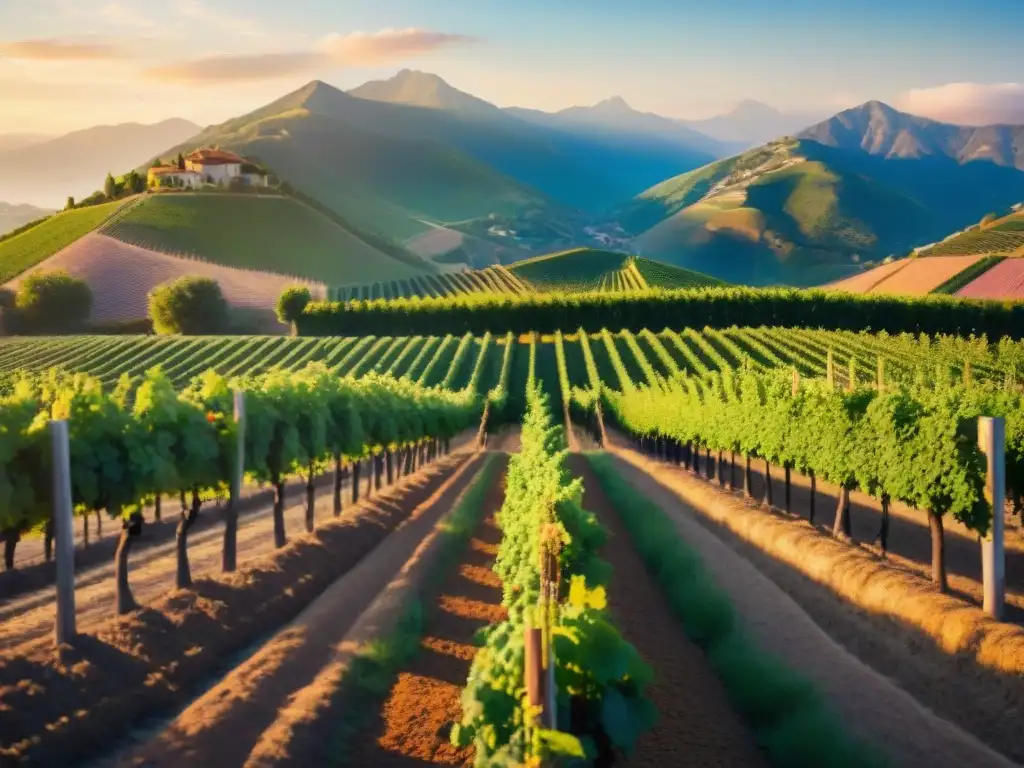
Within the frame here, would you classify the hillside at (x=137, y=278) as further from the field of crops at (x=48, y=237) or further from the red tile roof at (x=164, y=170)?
the red tile roof at (x=164, y=170)

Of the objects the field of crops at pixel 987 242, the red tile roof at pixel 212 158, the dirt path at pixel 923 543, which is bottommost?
the dirt path at pixel 923 543

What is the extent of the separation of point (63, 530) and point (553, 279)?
13987 centimetres

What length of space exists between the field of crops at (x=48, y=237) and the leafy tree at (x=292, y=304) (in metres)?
46.7

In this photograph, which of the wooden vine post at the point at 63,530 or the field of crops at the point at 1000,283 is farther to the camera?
the field of crops at the point at 1000,283

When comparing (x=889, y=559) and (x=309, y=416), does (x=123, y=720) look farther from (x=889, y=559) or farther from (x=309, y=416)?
(x=889, y=559)

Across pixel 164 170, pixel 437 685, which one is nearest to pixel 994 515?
pixel 437 685

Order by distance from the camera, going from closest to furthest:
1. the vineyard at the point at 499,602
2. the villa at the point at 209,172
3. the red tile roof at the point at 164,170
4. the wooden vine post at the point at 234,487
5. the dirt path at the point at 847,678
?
the dirt path at the point at 847,678 → the vineyard at the point at 499,602 → the wooden vine post at the point at 234,487 → the villa at the point at 209,172 → the red tile roof at the point at 164,170

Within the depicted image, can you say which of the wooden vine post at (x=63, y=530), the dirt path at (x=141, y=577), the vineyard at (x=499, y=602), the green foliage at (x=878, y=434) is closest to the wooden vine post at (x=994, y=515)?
the vineyard at (x=499, y=602)

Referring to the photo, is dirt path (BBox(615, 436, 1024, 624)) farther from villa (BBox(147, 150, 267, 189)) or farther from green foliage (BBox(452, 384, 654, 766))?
villa (BBox(147, 150, 267, 189))

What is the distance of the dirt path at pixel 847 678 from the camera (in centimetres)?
919

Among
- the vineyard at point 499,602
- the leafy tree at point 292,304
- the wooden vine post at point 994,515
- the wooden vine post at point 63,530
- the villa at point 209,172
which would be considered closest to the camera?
the vineyard at point 499,602

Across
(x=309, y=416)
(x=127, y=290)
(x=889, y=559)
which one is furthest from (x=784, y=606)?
(x=127, y=290)

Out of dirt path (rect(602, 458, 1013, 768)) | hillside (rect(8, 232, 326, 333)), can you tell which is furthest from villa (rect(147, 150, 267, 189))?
dirt path (rect(602, 458, 1013, 768))

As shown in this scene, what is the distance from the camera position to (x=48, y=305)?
4392 inches
